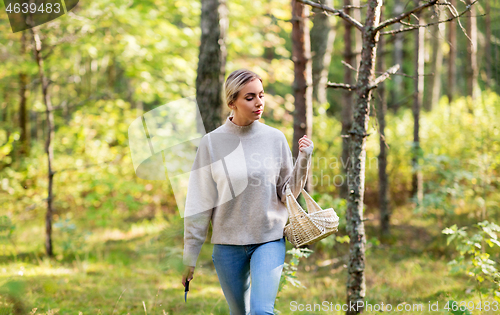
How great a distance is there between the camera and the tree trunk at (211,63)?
5.53 m

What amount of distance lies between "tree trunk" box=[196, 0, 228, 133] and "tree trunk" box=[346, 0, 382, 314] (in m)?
2.75

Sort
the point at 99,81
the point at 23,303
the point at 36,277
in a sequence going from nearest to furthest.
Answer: the point at 23,303 < the point at 36,277 < the point at 99,81

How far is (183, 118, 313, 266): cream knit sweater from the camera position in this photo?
2.35 metres

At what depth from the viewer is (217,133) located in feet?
8.24

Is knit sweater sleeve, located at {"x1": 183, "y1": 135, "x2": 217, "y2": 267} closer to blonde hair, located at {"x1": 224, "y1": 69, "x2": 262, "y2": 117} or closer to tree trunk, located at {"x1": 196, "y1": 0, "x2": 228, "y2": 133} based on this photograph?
blonde hair, located at {"x1": 224, "y1": 69, "x2": 262, "y2": 117}

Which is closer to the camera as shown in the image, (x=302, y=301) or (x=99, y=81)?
(x=302, y=301)

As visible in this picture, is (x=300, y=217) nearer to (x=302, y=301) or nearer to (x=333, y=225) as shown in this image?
(x=333, y=225)

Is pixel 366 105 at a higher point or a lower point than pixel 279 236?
higher

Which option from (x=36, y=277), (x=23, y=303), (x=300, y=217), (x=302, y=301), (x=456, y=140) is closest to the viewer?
(x=300, y=217)

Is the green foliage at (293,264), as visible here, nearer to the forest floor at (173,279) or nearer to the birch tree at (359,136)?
the birch tree at (359,136)

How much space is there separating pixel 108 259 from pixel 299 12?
15.5ft

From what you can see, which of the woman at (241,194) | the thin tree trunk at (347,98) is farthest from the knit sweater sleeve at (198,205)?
the thin tree trunk at (347,98)

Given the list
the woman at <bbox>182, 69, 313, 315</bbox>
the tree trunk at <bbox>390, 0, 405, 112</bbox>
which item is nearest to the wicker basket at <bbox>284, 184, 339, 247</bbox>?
the woman at <bbox>182, 69, 313, 315</bbox>

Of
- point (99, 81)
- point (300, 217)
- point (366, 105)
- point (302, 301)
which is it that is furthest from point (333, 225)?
point (99, 81)
